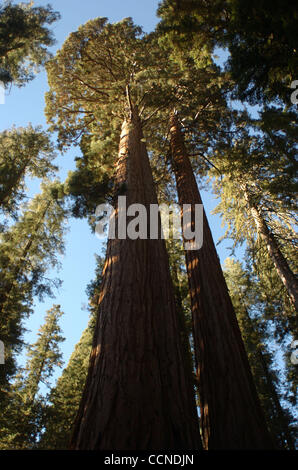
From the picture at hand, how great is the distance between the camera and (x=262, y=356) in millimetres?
12672

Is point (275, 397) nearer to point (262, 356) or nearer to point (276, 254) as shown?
point (262, 356)

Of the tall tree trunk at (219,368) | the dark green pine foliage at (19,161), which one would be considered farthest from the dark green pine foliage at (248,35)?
the dark green pine foliage at (19,161)

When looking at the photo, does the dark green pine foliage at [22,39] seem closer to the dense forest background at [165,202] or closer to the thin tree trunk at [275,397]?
the dense forest background at [165,202]

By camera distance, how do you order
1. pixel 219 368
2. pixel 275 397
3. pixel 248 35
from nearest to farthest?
pixel 219 368 → pixel 248 35 → pixel 275 397

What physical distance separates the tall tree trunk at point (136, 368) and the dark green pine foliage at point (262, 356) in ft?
27.8

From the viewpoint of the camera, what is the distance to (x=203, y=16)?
5746 millimetres

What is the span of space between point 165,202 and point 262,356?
9.17m

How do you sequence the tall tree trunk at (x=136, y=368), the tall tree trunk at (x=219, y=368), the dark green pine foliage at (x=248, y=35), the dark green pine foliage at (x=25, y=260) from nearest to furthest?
1. the tall tree trunk at (x=136, y=368)
2. the tall tree trunk at (x=219, y=368)
3. the dark green pine foliage at (x=248, y=35)
4. the dark green pine foliage at (x=25, y=260)

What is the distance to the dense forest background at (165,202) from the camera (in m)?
2.65

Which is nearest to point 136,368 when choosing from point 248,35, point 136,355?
point 136,355

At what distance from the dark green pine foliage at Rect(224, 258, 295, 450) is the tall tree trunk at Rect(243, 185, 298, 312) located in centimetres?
205

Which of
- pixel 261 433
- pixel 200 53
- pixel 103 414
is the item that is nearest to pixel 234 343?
pixel 261 433

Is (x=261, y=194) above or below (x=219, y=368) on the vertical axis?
above

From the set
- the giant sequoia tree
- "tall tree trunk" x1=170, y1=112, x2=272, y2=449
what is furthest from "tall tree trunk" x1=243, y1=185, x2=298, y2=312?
the giant sequoia tree
